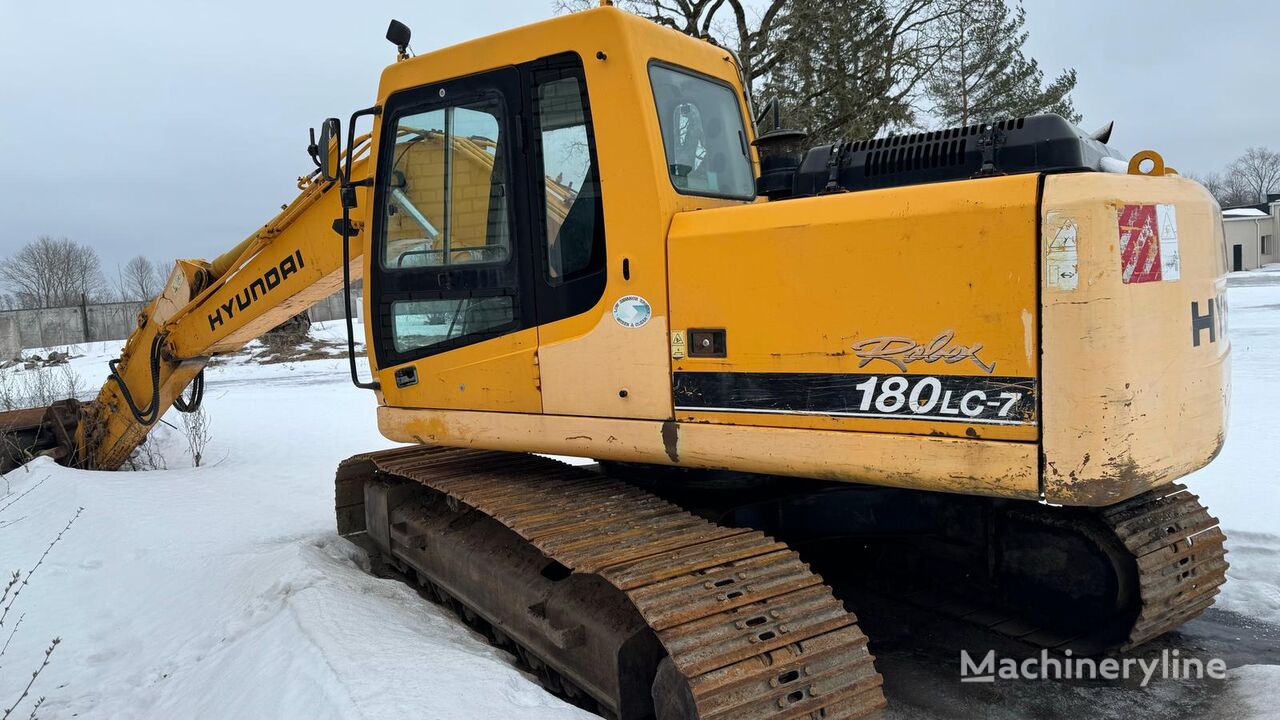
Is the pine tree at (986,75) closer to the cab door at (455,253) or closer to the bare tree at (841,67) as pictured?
the bare tree at (841,67)

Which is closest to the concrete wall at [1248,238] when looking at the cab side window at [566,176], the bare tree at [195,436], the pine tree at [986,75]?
the pine tree at [986,75]

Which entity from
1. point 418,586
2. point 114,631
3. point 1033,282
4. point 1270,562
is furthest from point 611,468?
point 1270,562

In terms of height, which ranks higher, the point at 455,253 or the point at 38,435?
the point at 455,253

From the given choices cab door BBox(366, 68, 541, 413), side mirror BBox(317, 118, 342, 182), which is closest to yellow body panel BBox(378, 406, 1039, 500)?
cab door BBox(366, 68, 541, 413)

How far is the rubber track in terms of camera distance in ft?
8.65

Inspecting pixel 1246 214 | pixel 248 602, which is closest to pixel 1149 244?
pixel 248 602

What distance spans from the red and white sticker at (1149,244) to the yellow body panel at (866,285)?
288mm

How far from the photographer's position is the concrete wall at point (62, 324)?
92.9 feet

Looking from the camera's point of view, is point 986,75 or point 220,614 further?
point 986,75

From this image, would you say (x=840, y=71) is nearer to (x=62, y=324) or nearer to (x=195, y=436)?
(x=195, y=436)

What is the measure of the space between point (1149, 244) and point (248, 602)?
424 cm

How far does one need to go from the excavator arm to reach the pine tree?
15870 mm

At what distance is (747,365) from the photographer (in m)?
3.21

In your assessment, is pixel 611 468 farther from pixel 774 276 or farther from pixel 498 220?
pixel 774 276
